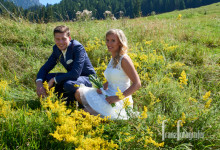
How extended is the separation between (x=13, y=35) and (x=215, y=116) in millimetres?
5423

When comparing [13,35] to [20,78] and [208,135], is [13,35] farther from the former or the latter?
[208,135]

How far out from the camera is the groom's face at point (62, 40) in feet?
9.86

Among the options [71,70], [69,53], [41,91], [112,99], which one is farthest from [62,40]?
[112,99]

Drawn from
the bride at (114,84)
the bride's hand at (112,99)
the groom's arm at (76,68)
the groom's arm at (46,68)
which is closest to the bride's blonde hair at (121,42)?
the bride at (114,84)

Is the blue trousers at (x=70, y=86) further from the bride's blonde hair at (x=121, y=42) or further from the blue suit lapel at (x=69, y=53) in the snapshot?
the bride's blonde hair at (x=121, y=42)

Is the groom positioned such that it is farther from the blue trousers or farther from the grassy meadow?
the grassy meadow

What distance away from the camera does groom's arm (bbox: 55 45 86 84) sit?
9.74 feet

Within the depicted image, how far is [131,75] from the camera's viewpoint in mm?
2514

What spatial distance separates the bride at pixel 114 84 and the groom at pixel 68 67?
0.75ft

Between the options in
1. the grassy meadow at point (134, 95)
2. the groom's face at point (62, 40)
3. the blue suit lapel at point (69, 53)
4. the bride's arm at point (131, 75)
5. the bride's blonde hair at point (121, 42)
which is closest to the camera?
the grassy meadow at point (134, 95)

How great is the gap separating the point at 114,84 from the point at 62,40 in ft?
3.85

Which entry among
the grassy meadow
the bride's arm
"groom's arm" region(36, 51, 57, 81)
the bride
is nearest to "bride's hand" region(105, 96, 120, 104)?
the bride

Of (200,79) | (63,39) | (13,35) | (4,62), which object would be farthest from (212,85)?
(13,35)

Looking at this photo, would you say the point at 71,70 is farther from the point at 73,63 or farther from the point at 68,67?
the point at 68,67
